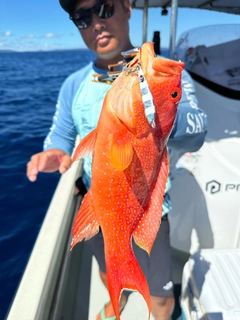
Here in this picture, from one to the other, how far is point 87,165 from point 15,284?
2036 millimetres

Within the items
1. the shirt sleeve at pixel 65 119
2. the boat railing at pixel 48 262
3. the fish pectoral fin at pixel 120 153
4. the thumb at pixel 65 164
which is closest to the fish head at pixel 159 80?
the fish pectoral fin at pixel 120 153

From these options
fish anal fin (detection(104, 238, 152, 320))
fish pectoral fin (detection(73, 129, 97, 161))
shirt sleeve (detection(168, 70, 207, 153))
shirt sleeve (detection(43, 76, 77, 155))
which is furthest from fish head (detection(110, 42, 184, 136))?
shirt sleeve (detection(43, 76, 77, 155))

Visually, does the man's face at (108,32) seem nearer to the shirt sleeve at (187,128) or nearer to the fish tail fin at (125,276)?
the shirt sleeve at (187,128)

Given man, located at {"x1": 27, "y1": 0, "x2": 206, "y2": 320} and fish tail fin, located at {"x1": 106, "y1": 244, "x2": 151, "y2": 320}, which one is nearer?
fish tail fin, located at {"x1": 106, "y1": 244, "x2": 151, "y2": 320}

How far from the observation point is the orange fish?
0.91 metres

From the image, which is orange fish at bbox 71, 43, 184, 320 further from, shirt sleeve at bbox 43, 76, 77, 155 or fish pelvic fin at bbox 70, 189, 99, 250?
shirt sleeve at bbox 43, 76, 77, 155

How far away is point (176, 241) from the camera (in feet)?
8.70

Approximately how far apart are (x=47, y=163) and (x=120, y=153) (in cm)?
65

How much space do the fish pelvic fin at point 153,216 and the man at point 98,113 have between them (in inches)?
12.4

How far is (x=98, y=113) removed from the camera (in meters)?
1.76

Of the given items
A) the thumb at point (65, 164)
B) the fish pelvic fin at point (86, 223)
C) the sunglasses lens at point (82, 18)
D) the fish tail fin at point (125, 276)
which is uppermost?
the sunglasses lens at point (82, 18)

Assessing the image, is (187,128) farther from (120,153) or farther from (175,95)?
(120,153)

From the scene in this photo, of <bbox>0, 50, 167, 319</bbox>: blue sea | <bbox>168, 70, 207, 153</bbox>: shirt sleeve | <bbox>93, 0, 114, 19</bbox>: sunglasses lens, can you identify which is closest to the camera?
<bbox>168, 70, 207, 153</bbox>: shirt sleeve

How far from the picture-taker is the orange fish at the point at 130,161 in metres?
0.91
